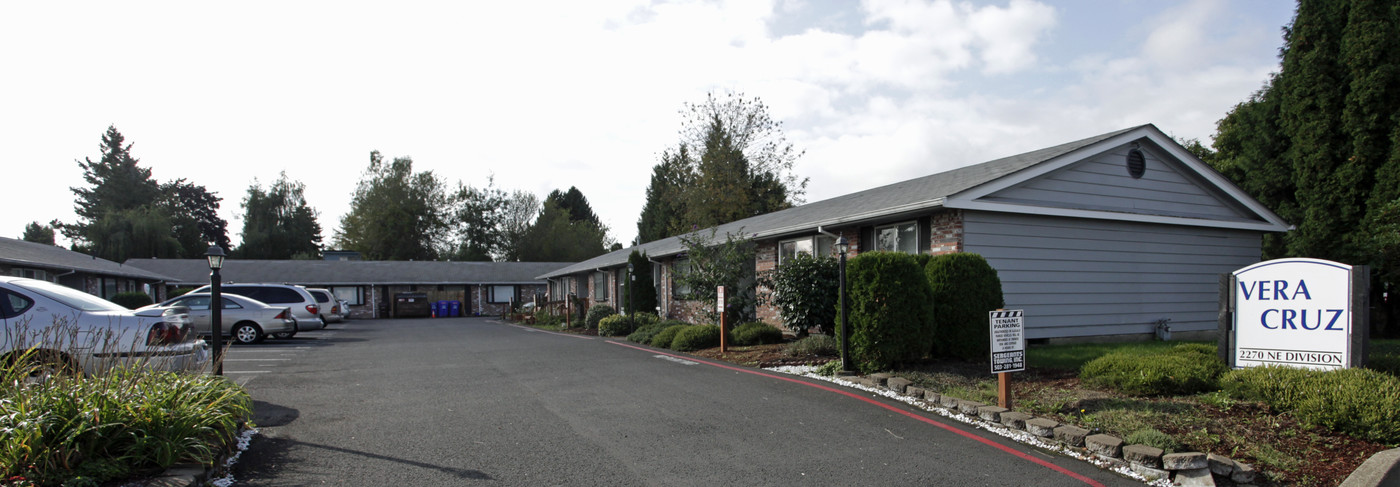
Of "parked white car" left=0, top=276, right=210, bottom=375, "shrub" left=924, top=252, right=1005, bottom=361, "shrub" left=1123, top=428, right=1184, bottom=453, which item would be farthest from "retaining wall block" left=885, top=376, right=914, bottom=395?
"parked white car" left=0, top=276, right=210, bottom=375

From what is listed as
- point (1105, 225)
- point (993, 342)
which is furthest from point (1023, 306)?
point (993, 342)

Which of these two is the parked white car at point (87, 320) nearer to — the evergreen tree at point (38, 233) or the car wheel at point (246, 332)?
the car wheel at point (246, 332)

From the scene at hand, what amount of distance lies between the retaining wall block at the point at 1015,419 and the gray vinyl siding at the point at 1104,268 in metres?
5.96

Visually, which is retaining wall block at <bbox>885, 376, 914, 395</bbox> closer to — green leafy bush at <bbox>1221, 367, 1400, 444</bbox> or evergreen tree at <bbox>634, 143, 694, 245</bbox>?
green leafy bush at <bbox>1221, 367, 1400, 444</bbox>

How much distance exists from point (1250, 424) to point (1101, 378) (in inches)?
76.4

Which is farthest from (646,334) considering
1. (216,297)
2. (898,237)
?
(216,297)

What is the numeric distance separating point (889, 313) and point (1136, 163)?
7.93m

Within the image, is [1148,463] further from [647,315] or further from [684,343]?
Result: [647,315]

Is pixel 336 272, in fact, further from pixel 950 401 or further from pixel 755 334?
pixel 950 401

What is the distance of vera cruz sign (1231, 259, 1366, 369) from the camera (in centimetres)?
705

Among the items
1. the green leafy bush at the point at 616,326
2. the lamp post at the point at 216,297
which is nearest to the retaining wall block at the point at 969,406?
the lamp post at the point at 216,297

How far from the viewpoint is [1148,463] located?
18.0ft

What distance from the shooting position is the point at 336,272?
44031 mm

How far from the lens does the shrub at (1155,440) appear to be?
569cm
